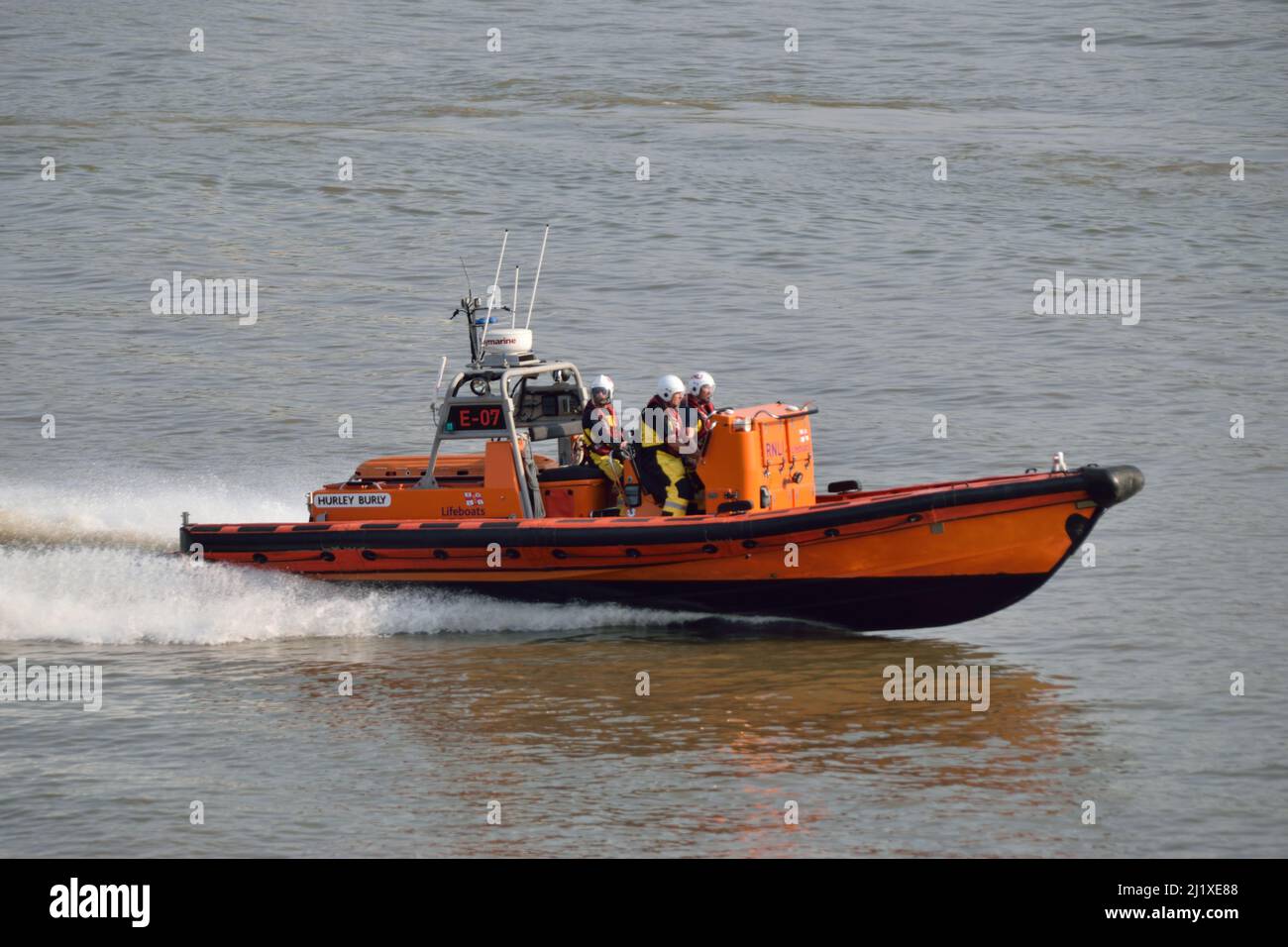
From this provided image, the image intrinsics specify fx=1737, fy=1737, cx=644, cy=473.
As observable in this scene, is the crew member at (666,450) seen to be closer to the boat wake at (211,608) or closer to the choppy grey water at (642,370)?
the boat wake at (211,608)

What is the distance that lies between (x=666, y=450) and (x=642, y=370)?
7.49 metres

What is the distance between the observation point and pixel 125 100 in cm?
3425

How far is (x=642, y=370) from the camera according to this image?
1981 centimetres

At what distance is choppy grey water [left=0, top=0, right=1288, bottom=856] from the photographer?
977 centimetres

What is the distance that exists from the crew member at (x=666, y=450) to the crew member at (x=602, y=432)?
20cm

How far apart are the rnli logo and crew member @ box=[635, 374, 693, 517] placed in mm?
2018

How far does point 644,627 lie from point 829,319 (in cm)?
1028

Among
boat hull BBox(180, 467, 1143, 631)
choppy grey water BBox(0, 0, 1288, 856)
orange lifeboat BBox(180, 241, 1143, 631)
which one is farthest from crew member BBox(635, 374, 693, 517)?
choppy grey water BBox(0, 0, 1288, 856)

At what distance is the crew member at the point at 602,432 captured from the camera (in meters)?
12.5
